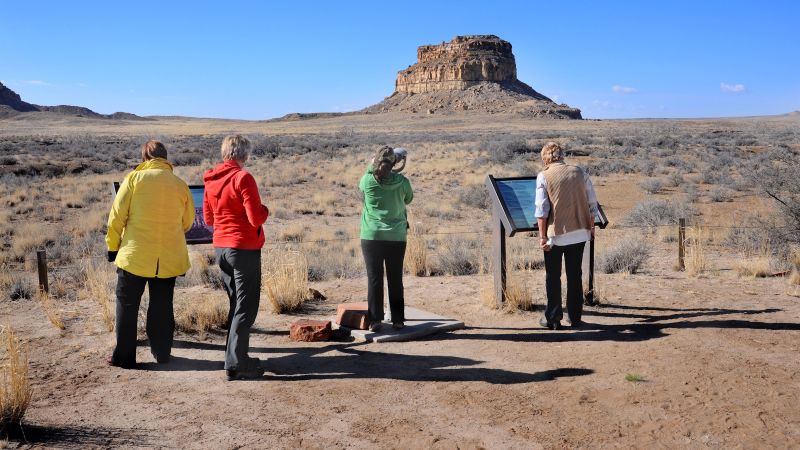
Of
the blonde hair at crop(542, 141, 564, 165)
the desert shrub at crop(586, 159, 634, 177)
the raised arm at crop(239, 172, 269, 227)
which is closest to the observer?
the raised arm at crop(239, 172, 269, 227)

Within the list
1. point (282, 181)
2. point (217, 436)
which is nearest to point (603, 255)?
point (217, 436)

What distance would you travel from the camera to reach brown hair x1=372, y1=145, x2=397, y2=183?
595 centimetres

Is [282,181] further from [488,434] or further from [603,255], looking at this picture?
[488,434]

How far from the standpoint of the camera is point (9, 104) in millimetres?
135250

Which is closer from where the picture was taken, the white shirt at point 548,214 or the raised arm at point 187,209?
the raised arm at point 187,209

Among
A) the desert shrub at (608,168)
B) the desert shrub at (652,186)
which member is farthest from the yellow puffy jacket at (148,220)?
the desert shrub at (608,168)

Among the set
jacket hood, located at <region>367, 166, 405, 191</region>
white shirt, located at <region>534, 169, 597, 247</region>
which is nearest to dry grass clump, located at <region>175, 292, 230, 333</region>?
jacket hood, located at <region>367, 166, 405, 191</region>

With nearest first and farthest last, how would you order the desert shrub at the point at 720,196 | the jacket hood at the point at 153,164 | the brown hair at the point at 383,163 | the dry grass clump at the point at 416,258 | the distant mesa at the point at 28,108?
1. the jacket hood at the point at 153,164
2. the brown hair at the point at 383,163
3. the dry grass clump at the point at 416,258
4. the desert shrub at the point at 720,196
5. the distant mesa at the point at 28,108

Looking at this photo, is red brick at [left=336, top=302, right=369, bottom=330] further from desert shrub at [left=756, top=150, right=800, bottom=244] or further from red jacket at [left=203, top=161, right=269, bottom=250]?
desert shrub at [left=756, top=150, right=800, bottom=244]

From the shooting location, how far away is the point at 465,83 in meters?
133

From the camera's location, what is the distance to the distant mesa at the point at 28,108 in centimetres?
12694

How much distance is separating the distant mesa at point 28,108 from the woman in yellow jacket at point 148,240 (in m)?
133

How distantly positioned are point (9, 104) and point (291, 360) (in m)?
150

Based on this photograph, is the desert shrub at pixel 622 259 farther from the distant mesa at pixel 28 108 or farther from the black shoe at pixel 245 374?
the distant mesa at pixel 28 108
